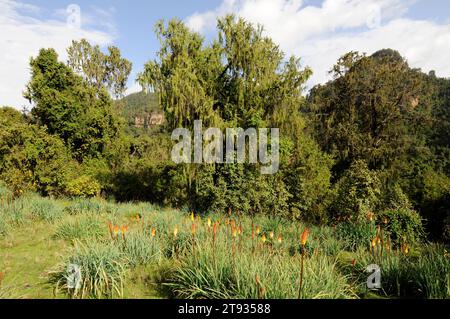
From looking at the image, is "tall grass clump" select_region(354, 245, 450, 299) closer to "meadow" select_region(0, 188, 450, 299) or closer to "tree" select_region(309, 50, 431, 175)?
"meadow" select_region(0, 188, 450, 299)

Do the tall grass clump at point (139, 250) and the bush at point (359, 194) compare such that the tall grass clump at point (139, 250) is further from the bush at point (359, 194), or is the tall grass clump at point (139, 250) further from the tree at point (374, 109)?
the tree at point (374, 109)

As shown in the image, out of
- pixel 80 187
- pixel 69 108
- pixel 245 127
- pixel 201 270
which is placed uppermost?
pixel 69 108

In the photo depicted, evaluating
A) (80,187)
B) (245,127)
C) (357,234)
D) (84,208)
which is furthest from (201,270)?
(80,187)

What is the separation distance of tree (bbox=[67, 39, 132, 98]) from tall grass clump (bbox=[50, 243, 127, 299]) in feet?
80.4

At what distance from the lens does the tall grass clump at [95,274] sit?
13.8 feet

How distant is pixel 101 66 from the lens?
88.6ft

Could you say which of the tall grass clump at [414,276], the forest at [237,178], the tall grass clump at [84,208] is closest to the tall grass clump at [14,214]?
the forest at [237,178]

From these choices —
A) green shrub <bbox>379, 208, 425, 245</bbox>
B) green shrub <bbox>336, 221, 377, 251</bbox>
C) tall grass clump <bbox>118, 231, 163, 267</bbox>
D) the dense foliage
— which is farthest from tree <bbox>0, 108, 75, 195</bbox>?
green shrub <bbox>379, 208, 425, 245</bbox>

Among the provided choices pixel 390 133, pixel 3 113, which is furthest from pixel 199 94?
pixel 3 113

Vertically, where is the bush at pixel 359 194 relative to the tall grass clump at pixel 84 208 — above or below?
above

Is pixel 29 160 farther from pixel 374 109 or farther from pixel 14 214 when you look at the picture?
pixel 374 109

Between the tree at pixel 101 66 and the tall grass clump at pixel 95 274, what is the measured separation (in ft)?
80.4

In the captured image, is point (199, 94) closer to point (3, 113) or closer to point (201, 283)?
point (201, 283)

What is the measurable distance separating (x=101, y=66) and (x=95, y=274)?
26961mm
